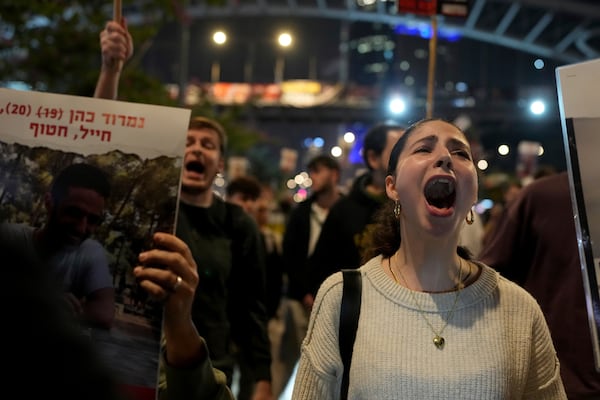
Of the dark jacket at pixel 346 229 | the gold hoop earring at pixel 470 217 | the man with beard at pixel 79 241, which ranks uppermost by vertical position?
the dark jacket at pixel 346 229

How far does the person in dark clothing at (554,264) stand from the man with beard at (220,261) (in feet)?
3.90

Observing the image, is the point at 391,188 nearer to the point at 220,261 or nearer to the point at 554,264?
the point at 554,264

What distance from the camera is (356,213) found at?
4.96 metres

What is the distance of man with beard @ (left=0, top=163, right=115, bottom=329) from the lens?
2.07 metres

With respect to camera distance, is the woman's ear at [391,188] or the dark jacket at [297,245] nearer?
the woman's ear at [391,188]

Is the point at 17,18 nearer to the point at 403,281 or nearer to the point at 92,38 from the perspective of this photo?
the point at 92,38

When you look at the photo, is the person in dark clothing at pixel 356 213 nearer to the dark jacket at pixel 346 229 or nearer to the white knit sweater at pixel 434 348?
the dark jacket at pixel 346 229

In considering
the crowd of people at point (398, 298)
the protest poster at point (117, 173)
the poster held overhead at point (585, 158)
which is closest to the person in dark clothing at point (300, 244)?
the crowd of people at point (398, 298)

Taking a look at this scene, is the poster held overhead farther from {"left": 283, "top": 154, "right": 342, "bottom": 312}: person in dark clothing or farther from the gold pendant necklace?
{"left": 283, "top": 154, "right": 342, "bottom": 312}: person in dark clothing

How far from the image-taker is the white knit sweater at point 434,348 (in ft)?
6.84

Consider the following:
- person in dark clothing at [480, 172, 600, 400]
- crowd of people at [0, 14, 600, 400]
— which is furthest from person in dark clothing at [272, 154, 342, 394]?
crowd of people at [0, 14, 600, 400]

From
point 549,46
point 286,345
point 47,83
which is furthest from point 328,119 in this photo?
point 286,345

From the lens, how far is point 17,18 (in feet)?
31.2

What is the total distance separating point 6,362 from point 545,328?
74.9 inches
